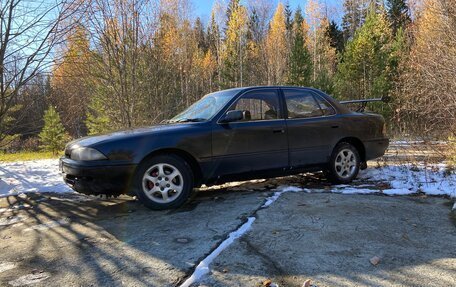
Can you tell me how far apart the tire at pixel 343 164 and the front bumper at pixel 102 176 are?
129 inches

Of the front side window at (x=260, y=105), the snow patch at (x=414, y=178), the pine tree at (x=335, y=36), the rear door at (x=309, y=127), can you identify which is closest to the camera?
the front side window at (x=260, y=105)

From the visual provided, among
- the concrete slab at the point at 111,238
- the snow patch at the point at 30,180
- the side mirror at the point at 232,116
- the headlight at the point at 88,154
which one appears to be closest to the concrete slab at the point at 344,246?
the concrete slab at the point at 111,238

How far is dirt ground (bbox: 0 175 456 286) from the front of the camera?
3100mm

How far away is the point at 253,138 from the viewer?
18.4 feet

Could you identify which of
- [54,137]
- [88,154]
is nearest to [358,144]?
[88,154]

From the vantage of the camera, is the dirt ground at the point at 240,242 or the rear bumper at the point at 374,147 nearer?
the dirt ground at the point at 240,242

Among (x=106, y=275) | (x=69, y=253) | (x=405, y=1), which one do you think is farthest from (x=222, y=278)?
(x=405, y=1)

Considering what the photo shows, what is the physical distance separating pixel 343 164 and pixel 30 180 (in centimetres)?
556

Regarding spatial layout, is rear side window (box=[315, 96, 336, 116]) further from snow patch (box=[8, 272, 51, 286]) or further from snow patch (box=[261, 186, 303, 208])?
snow patch (box=[8, 272, 51, 286])

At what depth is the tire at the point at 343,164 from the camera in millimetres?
6470

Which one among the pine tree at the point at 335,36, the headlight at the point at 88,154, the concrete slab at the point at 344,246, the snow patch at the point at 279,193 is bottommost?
the concrete slab at the point at 344,246

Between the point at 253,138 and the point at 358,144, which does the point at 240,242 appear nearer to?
the point at 253,138

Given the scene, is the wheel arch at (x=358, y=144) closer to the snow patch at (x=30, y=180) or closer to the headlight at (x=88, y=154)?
the headlight at (x=88, y=154)

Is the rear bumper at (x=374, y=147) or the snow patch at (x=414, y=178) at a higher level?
the rear bumper at (x=374, y=147)
